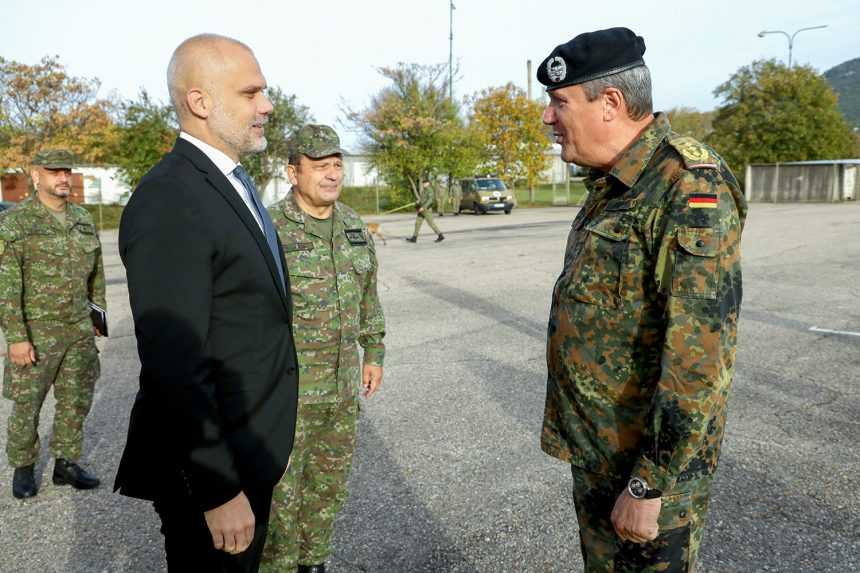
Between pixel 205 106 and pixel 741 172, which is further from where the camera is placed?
pixel 741 172

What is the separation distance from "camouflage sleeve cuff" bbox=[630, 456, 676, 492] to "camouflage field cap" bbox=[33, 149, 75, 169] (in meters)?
3.83

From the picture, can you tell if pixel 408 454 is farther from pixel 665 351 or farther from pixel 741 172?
pixel 741 172

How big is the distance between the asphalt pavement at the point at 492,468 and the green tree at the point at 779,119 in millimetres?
36043

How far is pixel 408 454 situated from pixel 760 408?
2.72 metres

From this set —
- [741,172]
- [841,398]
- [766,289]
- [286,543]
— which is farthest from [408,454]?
[741,172]

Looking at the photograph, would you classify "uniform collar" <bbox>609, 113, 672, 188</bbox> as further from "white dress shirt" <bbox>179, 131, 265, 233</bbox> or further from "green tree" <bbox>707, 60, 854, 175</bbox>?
"green tree" <bbox>707, 60, 854, 175</bbox>

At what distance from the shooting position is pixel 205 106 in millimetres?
1918

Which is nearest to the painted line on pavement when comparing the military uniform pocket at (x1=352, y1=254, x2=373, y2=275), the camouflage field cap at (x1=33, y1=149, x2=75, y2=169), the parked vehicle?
the military uniform pocket at (x1=352, y1=254, x2=373, y2=275)

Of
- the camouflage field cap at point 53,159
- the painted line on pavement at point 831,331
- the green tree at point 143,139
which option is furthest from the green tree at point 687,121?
the camouflage field cap at point 53,159

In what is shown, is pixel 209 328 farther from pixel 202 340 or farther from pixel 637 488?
pixel 637 488

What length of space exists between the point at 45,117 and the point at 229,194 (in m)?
30.8

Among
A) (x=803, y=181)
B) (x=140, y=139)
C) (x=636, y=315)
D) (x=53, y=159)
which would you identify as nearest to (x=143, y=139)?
(x=140, y=139)

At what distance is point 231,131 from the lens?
196cm

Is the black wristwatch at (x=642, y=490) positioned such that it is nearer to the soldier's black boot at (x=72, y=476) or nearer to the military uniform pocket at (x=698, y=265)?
the military uniform pocket at (x=698, y=265)
